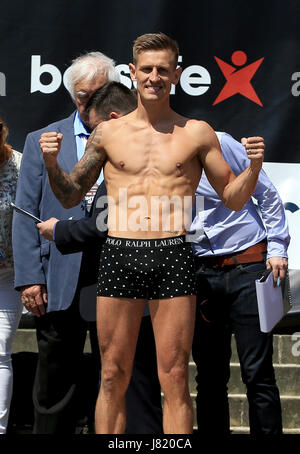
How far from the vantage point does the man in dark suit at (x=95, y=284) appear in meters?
3.84

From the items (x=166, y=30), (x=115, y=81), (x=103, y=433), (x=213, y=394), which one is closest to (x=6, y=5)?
(x=166, y=30)

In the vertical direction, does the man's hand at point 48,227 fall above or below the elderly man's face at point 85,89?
below

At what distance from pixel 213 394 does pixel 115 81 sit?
154cm

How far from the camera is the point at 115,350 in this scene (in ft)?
10.9

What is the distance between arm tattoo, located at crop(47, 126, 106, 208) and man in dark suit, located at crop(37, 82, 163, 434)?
1.27ft

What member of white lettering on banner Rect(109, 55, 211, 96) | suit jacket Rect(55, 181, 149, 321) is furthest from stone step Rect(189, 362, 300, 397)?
white lettering on banner Rect(109, 55, 211, 96)

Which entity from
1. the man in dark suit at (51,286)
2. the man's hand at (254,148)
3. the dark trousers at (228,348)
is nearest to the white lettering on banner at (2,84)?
the man in dark suit at (51,286)

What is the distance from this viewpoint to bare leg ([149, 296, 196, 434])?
329 cm

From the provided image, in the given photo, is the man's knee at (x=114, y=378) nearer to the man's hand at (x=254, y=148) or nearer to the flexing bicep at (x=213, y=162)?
the flexing bicep at (x=213, y=162)

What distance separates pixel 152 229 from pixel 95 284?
0.75 m

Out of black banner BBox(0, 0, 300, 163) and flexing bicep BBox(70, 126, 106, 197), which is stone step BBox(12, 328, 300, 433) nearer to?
black banner BBox(0, 0, 300, 163)

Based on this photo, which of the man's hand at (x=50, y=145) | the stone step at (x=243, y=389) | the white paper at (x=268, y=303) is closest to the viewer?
the man's hand at (x=50, y=145)

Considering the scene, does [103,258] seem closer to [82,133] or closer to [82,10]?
[82,133]

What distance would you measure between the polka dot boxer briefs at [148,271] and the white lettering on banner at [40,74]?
7.13 feet
